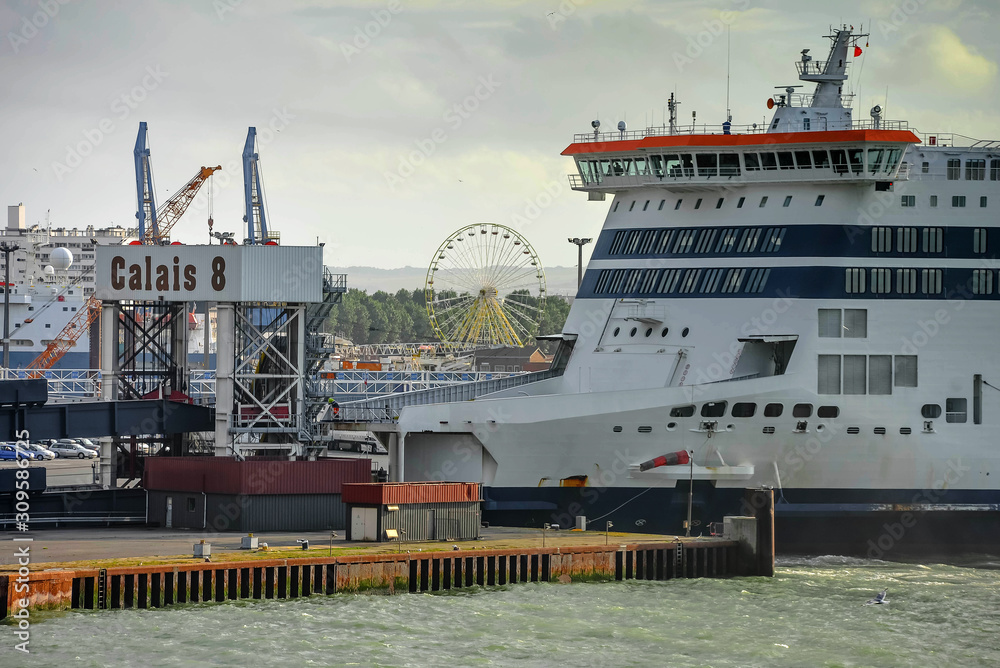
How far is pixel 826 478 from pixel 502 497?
1079cm

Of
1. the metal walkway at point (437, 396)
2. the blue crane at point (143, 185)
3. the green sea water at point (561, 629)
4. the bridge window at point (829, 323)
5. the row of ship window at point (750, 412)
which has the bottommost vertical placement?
the green sea water at point (561, 629)

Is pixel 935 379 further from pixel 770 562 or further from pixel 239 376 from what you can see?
pixel 239 376

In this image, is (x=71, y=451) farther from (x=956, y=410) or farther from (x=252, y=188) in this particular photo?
(x=956, y=410)

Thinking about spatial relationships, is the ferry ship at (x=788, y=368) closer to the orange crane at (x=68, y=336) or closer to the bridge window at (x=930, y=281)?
the bridge window at (x=930, y=281)

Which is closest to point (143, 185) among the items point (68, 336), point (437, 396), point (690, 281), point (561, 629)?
point (68, 336)

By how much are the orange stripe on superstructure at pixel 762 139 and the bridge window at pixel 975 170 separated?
122 inches

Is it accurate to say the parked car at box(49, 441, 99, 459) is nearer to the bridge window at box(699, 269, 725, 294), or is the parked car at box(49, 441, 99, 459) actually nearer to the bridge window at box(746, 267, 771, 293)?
the bridge window at box(699, 269, 725, 294)

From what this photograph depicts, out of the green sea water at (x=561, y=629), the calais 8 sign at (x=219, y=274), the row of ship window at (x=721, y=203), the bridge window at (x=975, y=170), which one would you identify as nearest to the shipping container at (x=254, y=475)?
the calais 8 sign at (x=219, y=274)

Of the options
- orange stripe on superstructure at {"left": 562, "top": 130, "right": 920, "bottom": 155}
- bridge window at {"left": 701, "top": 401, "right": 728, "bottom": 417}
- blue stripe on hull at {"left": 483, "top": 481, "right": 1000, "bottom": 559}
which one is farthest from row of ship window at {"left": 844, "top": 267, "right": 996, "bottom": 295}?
blue stripe on hull at {"left": 483, "top": 481, "right": 1000, "bottom": 559}

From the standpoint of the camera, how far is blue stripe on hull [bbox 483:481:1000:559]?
161 feet

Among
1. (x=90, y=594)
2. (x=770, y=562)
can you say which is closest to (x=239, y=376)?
(x=90, y=594)

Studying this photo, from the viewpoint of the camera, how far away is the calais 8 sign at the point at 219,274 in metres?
51.4

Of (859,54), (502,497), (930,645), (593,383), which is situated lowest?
(930,645)

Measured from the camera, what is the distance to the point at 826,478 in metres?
49.2
